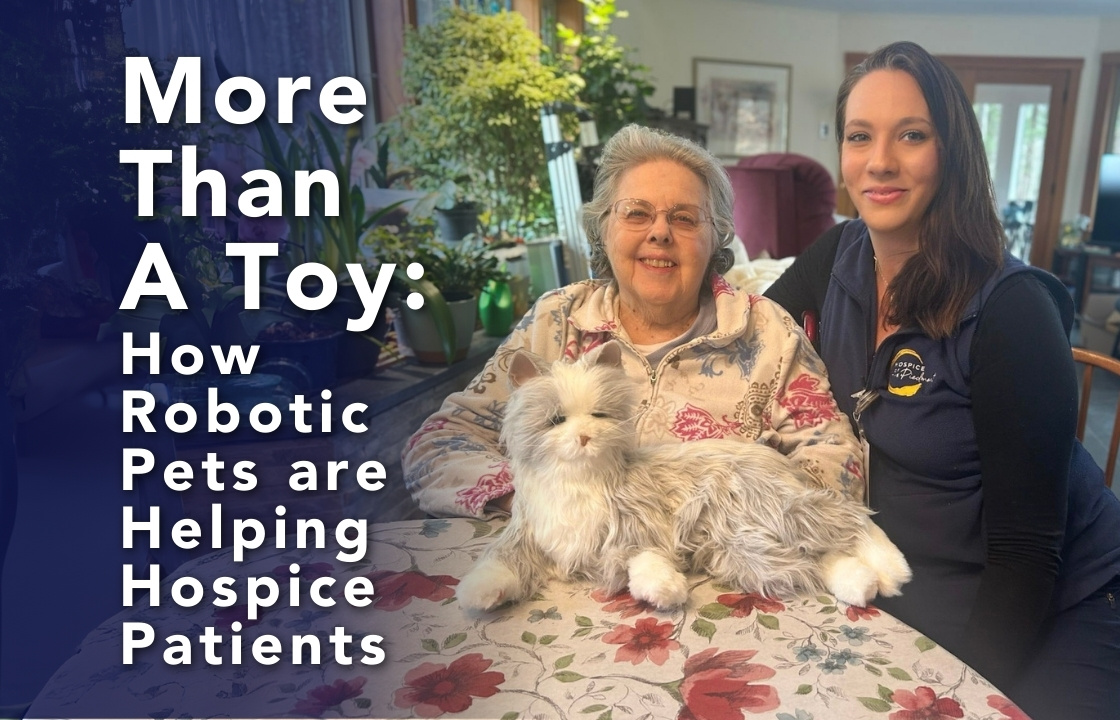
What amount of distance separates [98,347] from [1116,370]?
1485 mm

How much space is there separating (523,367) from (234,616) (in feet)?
1.34

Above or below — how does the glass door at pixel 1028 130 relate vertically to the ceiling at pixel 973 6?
below

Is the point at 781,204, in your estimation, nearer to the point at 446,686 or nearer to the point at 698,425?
the point at 698,425

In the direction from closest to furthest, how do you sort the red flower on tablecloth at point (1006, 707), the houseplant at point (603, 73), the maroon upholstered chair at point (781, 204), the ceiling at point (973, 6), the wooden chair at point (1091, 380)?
the red flower on tablecloth at point (1006, 707)
the wooden chair at point (1091, 380)
the maroon upholstered chair at point (781, 204)
the houseplant at point (603, 73)
the ceiling at point (973, 6)

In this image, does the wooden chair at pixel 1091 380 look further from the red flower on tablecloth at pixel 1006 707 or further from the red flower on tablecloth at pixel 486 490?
the red flower on tablecloth at pixel 486 490

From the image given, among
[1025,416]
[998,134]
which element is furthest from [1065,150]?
[1025,416]

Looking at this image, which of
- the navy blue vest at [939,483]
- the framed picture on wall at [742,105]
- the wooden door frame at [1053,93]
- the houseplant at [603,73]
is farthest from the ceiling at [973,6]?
the navy blue vest at [939,483]

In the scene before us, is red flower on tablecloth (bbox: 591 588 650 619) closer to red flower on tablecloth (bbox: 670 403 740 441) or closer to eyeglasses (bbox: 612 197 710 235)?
red flower on tablecloth (bbox: 670 403 740 441)

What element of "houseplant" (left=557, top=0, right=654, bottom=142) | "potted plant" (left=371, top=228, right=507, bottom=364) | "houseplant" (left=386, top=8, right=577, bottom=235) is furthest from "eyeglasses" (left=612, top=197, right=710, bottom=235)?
"houseplant" (left=557, top=0, right=654, bottom=142)

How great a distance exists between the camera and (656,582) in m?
0.74

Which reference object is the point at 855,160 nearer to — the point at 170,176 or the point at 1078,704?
the point at 1078,704

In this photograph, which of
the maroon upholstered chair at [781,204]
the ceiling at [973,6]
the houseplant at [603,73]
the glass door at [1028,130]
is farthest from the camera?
the glass door at [1028,130]

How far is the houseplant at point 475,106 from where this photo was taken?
2.41 m

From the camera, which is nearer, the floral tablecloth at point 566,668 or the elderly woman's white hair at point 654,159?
the floral tablecloth at point 566,668
